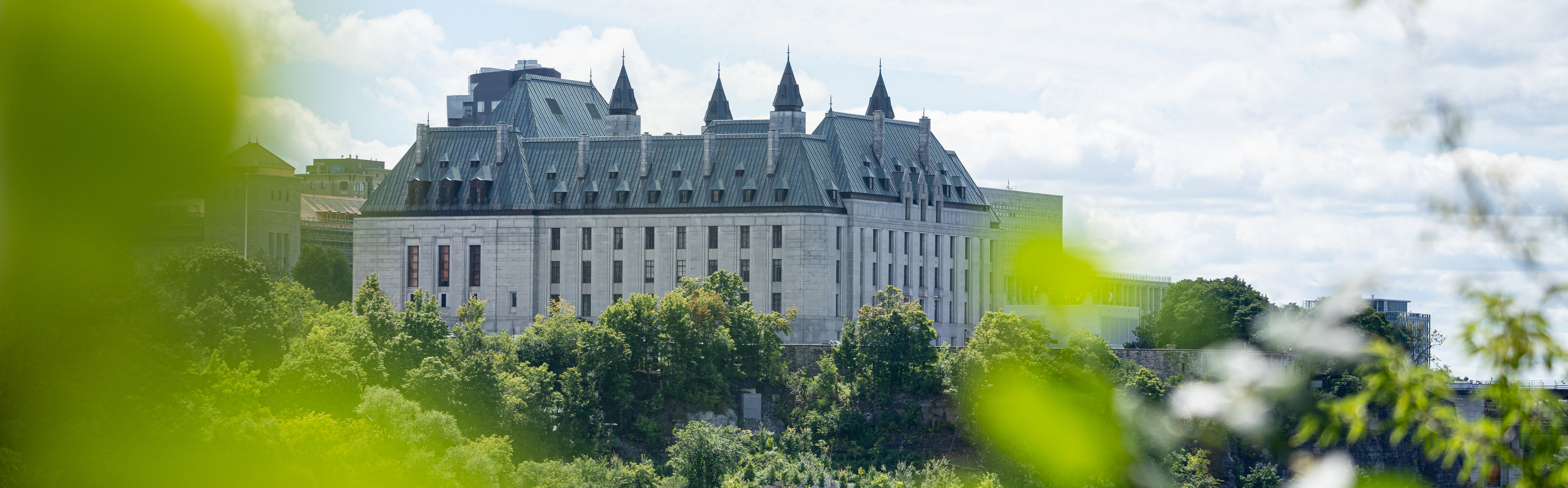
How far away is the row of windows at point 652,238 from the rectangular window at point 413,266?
44.5 feet

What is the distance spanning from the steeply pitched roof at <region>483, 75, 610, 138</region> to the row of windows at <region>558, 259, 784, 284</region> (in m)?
18.1

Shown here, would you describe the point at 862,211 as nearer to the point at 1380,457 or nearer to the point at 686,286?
the point at 686,286

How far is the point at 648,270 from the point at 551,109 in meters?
29.3

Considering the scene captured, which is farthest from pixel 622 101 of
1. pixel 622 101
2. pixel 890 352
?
pixel 890 352

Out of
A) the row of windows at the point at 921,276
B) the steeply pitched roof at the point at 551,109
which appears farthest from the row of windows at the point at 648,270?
the steeply pitched roof at the point at 551,109

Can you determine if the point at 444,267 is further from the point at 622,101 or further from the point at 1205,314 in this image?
the point at 1205,314

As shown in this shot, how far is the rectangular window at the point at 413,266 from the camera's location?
16688 cm

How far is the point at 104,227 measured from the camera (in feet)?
257

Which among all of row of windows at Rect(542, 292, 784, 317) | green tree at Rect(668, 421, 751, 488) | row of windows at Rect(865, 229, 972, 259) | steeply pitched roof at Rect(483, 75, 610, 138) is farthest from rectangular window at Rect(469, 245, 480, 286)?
green tree at Rect(668, 421, 751, 488)

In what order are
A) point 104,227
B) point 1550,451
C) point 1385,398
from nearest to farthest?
point 1550,451, point 1385,398, point 104,227

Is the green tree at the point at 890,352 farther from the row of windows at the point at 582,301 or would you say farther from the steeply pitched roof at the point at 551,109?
the steeply pitched roof at the point at 551,109

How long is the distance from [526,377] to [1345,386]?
9155 centimetres

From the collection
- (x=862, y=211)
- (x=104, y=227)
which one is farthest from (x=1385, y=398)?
(x=862, y=211)

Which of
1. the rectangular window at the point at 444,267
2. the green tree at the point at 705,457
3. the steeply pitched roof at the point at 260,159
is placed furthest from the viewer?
the rectangular window at the point at 444,267
